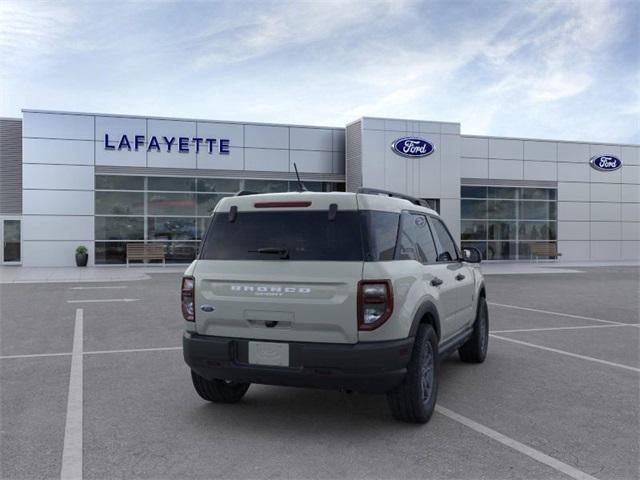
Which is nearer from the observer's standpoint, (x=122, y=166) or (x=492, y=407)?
(x=492, y=407)

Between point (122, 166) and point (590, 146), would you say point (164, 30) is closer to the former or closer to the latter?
point (122, 166)

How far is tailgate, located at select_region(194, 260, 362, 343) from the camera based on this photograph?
4215 millimetres

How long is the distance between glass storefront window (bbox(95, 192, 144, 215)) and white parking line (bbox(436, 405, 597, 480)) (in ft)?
73.3

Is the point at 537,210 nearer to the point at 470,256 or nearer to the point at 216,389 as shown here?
the point at 470,256

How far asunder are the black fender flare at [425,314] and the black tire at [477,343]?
1857 mm

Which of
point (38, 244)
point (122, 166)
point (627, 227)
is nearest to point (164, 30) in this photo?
point (122, 166)

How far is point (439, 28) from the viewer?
13.4 metres

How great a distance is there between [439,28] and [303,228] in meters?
10.5

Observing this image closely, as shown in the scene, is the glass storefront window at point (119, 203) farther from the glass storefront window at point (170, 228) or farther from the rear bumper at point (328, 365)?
the rear bumper at point (328, 365)

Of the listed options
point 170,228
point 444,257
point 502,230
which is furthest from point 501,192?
point 444,257

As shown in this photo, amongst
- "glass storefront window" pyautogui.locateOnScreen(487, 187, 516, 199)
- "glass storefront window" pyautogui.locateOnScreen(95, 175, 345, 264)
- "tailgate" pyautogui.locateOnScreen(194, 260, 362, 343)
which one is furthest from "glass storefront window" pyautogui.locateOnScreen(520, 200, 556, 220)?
"tailgate" pyautogui.locateOnScreen(194, 260, 362, 343)

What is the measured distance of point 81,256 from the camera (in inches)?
942

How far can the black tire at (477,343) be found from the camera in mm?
6758

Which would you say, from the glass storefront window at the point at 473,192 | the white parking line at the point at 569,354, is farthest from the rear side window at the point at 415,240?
the glass storefront window at the point at 473,192
